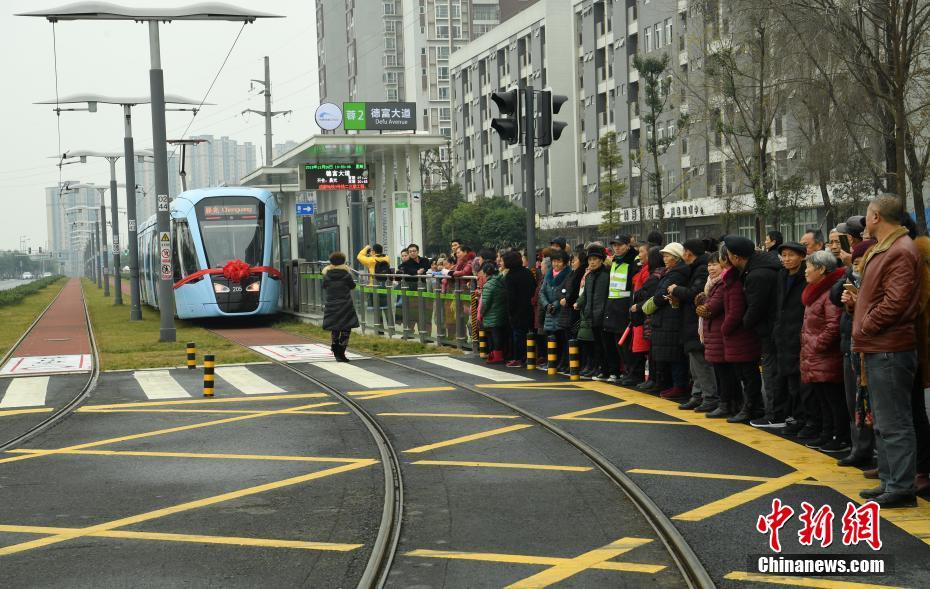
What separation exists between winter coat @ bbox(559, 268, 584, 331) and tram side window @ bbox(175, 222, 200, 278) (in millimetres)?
16229

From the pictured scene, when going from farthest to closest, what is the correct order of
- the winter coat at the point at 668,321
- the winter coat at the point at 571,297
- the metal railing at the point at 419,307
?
the metal railing at the point at 419,307
the winter coat at the point at 571,297
the winter coat at the point at 668,321

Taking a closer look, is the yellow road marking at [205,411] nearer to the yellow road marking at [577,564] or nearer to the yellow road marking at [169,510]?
the yellow road marking at [169,510]

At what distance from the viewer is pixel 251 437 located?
11.5m

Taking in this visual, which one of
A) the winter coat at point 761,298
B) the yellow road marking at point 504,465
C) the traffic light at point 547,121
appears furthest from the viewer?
the traffic light at point 547,121

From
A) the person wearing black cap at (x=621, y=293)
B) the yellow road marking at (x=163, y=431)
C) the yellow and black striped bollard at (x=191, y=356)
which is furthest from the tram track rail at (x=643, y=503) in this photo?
the yellow and black striped bollard at (x=191, y=356)

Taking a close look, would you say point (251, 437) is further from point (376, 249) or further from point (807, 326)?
point (376, 249)

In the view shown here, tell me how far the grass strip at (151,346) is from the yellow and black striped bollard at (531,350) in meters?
5.18

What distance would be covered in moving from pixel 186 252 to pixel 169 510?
23.2 m

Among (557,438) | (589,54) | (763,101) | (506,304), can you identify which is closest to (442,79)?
(589,54)

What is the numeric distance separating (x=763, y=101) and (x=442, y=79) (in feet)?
264

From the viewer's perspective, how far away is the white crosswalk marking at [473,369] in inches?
638

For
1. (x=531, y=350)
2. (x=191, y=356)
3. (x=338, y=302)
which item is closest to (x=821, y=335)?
(x=531, y=350)

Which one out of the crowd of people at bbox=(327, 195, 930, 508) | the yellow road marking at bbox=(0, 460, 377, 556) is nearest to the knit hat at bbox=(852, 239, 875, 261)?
the crowd of people at bbox=(327, 195, 930, 508)

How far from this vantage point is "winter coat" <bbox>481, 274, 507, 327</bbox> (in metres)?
18.0
